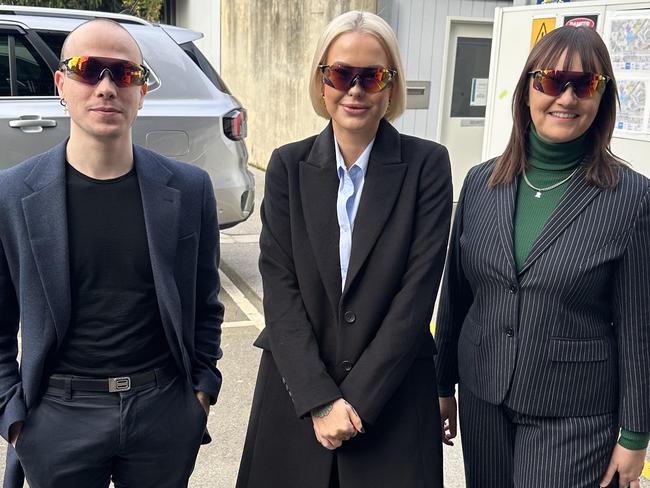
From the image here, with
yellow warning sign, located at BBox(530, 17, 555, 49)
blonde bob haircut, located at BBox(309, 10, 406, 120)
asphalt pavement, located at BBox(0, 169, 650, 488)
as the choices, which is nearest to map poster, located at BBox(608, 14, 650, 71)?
yellow warning sign, located at BBox(530, 17, 555, 49)

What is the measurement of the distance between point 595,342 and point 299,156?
3.24ft

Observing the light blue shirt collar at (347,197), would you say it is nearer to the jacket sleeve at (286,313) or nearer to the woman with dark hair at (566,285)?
the jacket sleeve at (286,313)

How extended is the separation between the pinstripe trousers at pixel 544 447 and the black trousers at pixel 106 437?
0.93 meters

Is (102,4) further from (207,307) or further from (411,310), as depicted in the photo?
(411,310)

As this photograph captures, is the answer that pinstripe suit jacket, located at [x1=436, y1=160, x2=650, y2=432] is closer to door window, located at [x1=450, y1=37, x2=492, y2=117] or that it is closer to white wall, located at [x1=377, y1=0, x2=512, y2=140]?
white wall, located at [x1=377, y1=0, x2=512, y2=140]

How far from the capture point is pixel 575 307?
1895 mm

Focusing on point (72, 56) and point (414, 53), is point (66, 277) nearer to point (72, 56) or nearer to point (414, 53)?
point (72, 56)

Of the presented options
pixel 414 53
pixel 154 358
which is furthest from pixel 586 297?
pixel 414 53

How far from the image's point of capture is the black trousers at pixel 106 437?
6.26 ft

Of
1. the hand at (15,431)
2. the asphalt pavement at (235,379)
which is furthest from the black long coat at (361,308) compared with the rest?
the asphalt pavement at (235,379)

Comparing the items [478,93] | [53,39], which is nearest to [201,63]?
[53,39]

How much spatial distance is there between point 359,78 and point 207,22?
1301 centimetres

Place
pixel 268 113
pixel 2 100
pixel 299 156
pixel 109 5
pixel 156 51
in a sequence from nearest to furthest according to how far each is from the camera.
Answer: pixel 299 156, pixel 2 100, pixel 156 51, pixel 268 113, pixel 109 5

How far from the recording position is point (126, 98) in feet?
6.35
